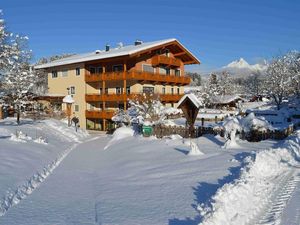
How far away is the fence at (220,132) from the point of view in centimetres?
2045

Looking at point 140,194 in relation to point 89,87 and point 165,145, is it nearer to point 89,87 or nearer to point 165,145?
point 165,145

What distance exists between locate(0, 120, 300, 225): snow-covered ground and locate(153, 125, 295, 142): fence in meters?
0.95

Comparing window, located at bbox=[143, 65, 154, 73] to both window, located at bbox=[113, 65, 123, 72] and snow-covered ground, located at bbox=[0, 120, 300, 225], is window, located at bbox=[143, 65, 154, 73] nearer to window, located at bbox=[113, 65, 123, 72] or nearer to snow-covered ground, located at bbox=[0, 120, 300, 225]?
window, located at bbox=[113, 65, 123, 72]

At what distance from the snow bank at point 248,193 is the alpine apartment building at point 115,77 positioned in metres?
24.6

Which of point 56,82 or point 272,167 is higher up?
point 56,82

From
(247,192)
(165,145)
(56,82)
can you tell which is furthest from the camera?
(56,82)

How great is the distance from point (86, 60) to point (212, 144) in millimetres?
25678

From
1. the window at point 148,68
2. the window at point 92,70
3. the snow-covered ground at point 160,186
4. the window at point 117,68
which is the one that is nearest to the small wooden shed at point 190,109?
the snow-covered ground at point 160,186

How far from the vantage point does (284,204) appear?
8.56 metres

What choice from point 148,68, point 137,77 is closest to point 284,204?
point 137,77

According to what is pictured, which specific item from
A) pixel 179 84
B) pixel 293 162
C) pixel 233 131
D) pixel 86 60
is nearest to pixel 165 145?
pixel 233 131

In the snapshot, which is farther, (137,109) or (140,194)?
(137,109)

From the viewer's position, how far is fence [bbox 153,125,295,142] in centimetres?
2045

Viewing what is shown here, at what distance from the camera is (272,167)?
12.4 metres
